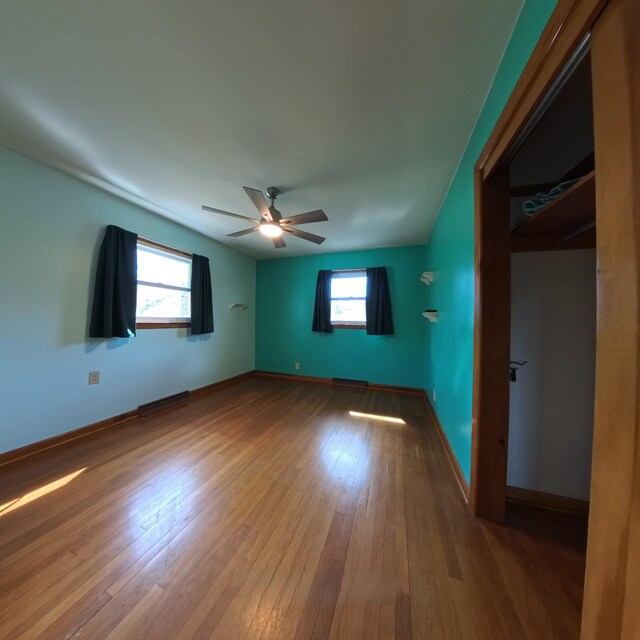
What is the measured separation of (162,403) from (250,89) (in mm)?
3219

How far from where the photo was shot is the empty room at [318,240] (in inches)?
31.5

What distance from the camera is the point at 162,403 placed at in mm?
2895

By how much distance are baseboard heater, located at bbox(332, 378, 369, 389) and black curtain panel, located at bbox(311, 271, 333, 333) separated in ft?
2.83

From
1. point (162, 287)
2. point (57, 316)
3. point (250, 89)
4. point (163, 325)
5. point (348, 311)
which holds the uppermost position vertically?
point (250, 89)

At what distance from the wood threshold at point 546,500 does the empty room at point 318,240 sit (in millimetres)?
12

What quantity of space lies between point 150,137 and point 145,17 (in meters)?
0.77

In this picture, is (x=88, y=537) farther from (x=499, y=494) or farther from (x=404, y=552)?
(x=499, y=494)

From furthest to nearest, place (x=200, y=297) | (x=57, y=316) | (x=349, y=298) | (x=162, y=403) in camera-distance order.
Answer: (x=349, y=298)
(x=200, y=297)
(x=162, y=403)
(x=57, y=316)

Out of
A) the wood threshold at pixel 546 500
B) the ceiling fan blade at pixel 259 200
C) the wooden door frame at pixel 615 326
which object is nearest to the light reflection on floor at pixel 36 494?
the ceiling fan blade at pixel 259 200

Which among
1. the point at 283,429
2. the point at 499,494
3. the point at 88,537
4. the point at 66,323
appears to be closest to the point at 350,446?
the point at 283,429

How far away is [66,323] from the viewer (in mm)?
2121

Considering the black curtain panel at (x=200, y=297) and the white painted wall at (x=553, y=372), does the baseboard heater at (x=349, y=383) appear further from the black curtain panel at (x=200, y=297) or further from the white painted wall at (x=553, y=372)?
the white painted wall at (x=553, y=372)

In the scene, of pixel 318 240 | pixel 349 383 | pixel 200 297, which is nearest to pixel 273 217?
pixel 318 240

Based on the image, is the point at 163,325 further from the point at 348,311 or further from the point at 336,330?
the point at 348,311
